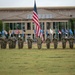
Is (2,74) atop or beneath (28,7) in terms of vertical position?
beneath

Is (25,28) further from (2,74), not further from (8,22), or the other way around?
(2,74)

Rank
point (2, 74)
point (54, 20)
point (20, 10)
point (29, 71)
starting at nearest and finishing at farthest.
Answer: point (2, 74)
point (29, 71)
point (54, 20)
point (20, 10)

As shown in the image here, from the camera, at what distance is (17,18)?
8819 cm

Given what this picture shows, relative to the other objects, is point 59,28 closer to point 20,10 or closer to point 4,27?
point 4,27

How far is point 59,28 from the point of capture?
3403 inches

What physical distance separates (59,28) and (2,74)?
7411 centimetres

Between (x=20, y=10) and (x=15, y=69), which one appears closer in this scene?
(x=15, y=69)

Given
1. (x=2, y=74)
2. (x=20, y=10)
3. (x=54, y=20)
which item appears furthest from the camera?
(x=20, y=10)

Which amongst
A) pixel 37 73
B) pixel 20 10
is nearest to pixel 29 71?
pixel 37 73

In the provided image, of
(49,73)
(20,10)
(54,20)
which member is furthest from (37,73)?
(20,10)

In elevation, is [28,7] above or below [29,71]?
above

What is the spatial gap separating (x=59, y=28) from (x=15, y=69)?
72.6 m

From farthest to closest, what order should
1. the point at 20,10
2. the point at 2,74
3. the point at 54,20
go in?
the point at 20,10
the point at 54,20
the point at 2,74

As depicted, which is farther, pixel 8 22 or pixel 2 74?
pixel 8 22
